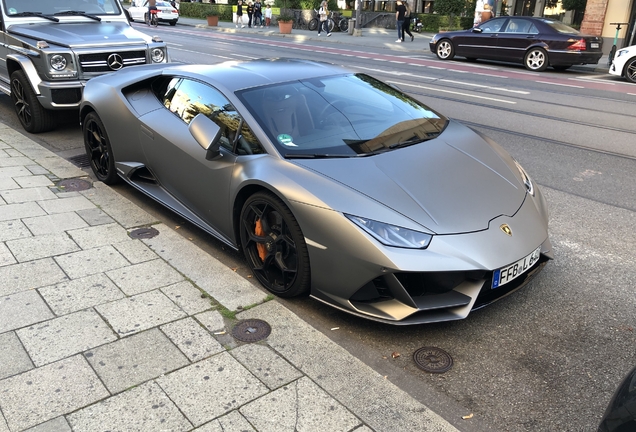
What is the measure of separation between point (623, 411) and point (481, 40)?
58.0 feet

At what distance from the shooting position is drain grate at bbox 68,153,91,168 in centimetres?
646

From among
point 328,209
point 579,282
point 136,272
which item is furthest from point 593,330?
point 136,272

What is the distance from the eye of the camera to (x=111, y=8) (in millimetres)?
8758

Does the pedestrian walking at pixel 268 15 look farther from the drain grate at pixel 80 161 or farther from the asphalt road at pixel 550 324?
the drain grate at pixel 80 161

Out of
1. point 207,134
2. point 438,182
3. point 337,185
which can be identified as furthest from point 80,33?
point 438,182

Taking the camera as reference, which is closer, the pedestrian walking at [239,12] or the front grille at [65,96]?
the front grille at [65,96]

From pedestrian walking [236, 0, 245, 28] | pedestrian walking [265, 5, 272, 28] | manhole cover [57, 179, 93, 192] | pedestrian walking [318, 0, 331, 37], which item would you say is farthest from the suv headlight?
pedestrian walking [265, 5, 272, 28]

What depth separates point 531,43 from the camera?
54.6 feet

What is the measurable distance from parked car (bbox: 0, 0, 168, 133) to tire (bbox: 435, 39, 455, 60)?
13.3 metres

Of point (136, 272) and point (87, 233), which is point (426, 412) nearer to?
point (136, 272)

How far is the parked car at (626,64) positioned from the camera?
14727 millimetres

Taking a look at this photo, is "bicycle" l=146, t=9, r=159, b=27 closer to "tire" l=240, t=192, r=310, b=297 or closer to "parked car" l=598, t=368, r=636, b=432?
"tire" l=240, t=192, r=310, b=297

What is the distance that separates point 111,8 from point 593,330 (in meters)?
8.20

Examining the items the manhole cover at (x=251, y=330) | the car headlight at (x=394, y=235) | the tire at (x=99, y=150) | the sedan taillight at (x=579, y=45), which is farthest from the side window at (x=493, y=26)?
the manhole cover at (x=251, y=330)
